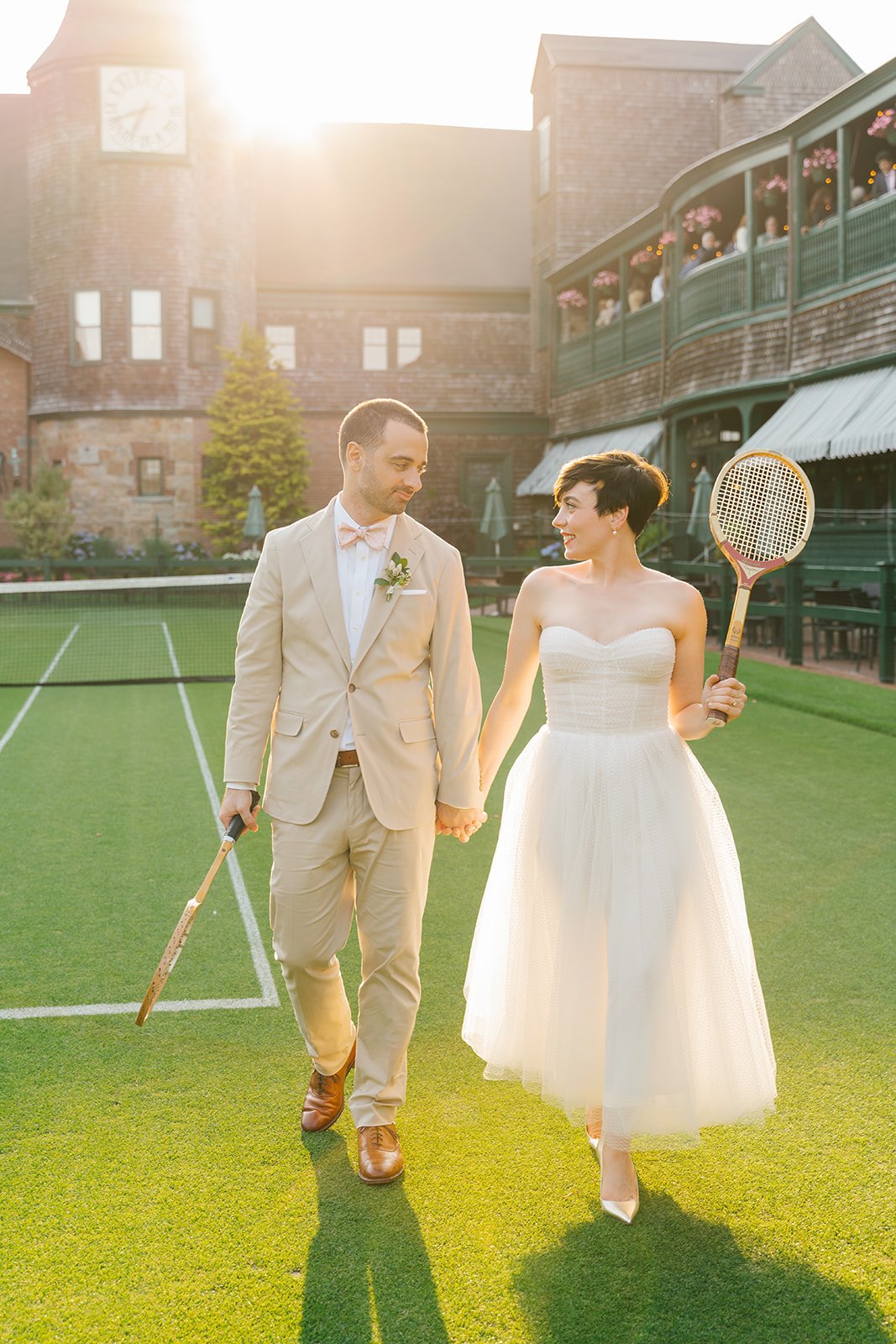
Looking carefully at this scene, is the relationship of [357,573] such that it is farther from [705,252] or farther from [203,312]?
[203,312]

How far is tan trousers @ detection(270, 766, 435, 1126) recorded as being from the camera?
4.09 m

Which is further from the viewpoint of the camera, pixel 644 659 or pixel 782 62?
pixel 782 62

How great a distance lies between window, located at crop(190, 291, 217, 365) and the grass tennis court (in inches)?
1359

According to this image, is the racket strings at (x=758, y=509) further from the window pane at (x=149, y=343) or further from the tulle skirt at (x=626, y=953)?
the window pane at (x=149, y=343)

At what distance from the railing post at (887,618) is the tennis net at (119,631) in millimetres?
7490

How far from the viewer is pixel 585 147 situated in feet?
121

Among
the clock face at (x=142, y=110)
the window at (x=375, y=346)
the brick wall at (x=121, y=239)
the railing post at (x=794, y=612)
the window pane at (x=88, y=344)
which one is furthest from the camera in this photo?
the window at (x=375, y=346)

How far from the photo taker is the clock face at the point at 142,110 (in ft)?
126

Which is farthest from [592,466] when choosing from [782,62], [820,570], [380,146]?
[380,146]

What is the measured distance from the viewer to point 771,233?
76.4 feet

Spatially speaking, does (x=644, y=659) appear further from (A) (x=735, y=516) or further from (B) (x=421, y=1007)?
(B) (x=421, y=1007)

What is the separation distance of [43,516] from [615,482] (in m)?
33.3

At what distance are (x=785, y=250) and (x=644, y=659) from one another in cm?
2068

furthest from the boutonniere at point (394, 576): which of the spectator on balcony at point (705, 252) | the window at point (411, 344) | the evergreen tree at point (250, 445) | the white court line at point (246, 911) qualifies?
the window at point (411, 344)
